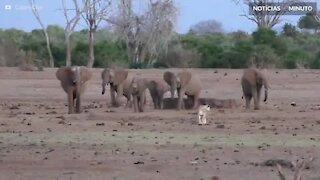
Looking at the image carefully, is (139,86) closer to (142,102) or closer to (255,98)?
(142,102)

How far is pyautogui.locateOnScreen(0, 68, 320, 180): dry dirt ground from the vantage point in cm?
1495

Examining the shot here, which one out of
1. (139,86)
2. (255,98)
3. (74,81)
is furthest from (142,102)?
(255,98)

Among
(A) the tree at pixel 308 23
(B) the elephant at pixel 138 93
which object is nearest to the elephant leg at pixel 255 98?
(B) the elephant at pixel 138 93

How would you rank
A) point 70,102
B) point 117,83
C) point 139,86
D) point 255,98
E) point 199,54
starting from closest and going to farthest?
point 70,102 → point 139,86 → point 117,83 → point 255,98 → point 199,54

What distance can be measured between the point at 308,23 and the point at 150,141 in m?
66.0

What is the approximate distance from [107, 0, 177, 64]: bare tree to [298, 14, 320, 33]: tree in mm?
19862

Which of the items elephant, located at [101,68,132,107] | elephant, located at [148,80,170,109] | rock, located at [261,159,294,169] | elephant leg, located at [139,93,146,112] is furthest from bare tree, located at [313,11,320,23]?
rock, located at [261,159,294,169]

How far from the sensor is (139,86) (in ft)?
91.1

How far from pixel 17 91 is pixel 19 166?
2022 centimetres

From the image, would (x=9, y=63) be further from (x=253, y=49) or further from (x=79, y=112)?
(x=79, y=112)

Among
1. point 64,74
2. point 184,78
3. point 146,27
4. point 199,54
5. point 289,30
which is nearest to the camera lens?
point 64,74

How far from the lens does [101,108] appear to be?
2869cm

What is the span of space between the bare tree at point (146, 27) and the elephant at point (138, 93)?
32.5 metres

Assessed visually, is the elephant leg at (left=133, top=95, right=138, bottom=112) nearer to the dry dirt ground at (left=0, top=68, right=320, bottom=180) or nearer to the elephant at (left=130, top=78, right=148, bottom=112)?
the elephant at (left=130, top=78, right=148, bottom=112)
